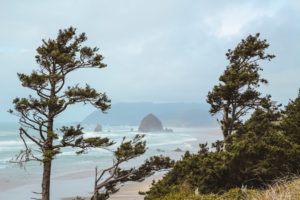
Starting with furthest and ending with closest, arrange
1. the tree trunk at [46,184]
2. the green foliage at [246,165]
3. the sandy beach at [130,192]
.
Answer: the sandy beach at [130,192] < the tree trunk at [46,184] < the green foliage at [246,165]

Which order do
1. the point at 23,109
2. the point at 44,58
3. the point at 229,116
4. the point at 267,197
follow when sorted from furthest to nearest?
1. the point at 229,116
2. the point at 44,58
3. the point at 23,109
4. the point at 267,197

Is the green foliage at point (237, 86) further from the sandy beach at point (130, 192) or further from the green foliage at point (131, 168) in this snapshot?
the sandy beach at point (130, 192)

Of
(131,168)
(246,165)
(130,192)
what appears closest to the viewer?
(246,165)

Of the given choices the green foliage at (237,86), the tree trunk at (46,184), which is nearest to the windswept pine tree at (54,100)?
the tree trunk at (46,184)

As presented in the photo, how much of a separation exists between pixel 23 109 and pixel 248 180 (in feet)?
35.7

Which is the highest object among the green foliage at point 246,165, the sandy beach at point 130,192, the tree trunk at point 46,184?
the green foliage at point 246,165

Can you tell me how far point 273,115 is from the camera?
14.8 m

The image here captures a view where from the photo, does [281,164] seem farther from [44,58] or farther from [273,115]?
[44,58]

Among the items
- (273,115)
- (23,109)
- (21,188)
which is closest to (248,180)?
(273,115)

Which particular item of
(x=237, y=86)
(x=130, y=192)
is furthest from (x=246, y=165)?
(x=130, y=192)

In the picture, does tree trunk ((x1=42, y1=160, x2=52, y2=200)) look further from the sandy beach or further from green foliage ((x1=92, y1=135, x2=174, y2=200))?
the sandy beach

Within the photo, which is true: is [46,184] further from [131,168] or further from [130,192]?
[130,192]

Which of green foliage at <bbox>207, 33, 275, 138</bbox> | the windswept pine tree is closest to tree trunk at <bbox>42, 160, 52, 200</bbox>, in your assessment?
the windswept pine tree

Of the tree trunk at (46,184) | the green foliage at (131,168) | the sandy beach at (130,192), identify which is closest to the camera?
the tree trunk at (46,184)
